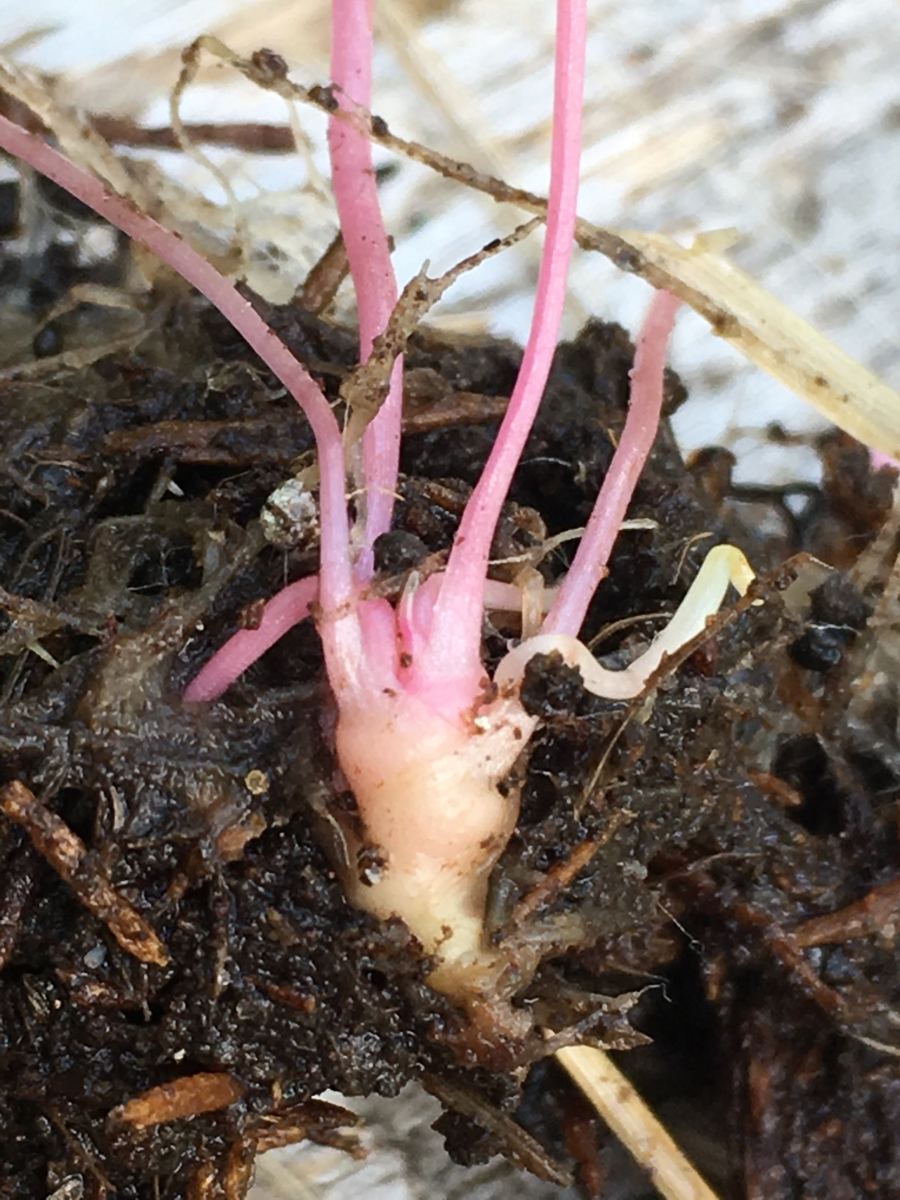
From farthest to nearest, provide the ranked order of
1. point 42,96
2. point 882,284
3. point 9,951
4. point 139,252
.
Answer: point 882,284, point 139,252, point 42,96, point 9,951

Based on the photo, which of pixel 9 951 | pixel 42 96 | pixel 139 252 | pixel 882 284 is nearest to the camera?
pixel 9 951

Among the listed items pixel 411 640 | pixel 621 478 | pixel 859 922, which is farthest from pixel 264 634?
pixel 859 922

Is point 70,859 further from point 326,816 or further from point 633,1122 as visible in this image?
point 633,1122

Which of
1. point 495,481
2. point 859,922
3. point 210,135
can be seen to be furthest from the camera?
point 210,135

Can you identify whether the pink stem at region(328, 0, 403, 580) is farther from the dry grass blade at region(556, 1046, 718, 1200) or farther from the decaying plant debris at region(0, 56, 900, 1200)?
A: the dry grass blade at region(556, 1046, 718, 1200)

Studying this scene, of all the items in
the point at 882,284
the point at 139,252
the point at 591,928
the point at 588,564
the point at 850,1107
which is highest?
the point at 139,252

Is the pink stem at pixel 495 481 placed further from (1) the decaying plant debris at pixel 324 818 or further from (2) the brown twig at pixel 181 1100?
(2) the brown twig at pixel 181 1100

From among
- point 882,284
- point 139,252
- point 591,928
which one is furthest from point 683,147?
point 591,928

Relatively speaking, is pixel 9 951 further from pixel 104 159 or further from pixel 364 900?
pixel 104 159
